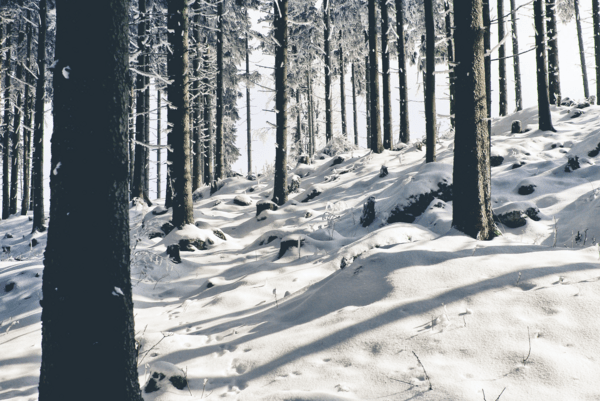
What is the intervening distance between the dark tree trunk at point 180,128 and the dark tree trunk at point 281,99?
2.96 metres

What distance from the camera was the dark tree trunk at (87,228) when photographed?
2057 mm

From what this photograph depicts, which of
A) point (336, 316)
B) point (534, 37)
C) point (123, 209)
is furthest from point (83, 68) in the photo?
point (534, 37)

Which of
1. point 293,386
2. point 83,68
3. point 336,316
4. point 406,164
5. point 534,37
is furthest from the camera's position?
point 534,37

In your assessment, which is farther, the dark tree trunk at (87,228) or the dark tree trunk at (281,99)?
the dark tree trunk at (281,99)

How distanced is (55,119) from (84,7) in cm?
66

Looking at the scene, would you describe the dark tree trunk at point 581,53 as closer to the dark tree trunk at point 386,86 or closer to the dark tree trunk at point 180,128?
the dark tree trunk at point 386,86

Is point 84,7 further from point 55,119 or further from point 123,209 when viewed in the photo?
point 123,209

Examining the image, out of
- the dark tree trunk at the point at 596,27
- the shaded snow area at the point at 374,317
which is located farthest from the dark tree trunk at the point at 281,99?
the dark tree trunk at the point at 596,27

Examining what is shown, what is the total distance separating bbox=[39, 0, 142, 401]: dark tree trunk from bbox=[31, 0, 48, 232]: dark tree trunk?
15.0 meters

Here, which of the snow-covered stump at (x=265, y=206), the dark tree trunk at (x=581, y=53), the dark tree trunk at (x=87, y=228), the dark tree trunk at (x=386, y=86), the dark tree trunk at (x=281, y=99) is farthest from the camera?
the dark tree trunk at (x=581, y=53)

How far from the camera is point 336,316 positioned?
11.3 ft

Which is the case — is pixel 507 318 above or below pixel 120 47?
below

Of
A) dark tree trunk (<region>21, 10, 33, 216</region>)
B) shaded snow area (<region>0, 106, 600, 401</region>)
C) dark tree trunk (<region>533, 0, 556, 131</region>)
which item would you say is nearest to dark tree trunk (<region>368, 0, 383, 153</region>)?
dark tree trunk (<region>533, 0, 556, 131</region>)

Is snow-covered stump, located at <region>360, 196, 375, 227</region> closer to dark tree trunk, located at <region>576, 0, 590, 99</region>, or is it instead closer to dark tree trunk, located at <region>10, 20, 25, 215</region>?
dark tree trunk, located at <region>10, 20, 25, 215</region>
